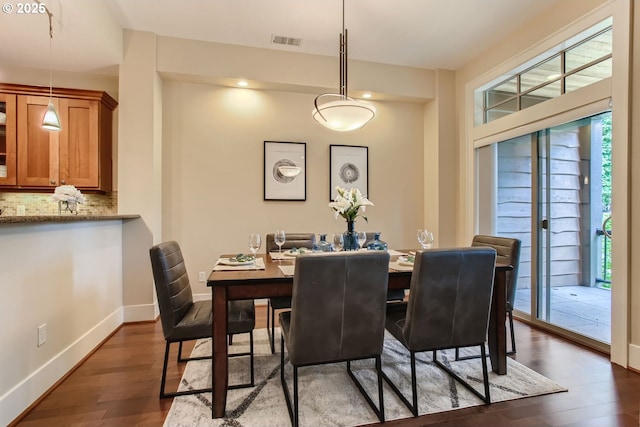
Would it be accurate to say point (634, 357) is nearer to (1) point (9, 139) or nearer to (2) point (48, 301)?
(2) point (48, 301)

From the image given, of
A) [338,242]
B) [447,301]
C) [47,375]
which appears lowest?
[47,375]

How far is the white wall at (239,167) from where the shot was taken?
3.75 metres

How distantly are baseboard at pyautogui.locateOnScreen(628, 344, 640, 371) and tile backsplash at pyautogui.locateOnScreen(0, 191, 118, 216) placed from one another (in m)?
4.96

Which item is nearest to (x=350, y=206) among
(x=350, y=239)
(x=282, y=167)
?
(x=350, y=239)

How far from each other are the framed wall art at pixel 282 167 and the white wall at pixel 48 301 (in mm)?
1771

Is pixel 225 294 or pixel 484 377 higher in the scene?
pixel 225 294

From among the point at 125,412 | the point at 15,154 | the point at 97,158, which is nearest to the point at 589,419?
the point at 125,412

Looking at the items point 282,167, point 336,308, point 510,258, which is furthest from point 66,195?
point 510,258

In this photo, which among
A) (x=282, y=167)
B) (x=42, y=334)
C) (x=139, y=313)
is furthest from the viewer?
(x=282, y=167)

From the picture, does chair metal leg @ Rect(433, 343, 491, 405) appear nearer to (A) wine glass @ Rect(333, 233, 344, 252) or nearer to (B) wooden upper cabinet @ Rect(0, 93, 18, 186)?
(A) wine glass @ Rect(333, 233, 344, 252)

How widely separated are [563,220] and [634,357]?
123cm

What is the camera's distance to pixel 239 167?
3.91m

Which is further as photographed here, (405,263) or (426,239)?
(426,239)

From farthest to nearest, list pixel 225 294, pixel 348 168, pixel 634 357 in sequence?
1. pixel 348 168
2. pixel 634 357
3. pixel 225 294
